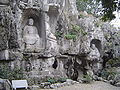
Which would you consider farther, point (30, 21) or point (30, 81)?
point (30, 21)

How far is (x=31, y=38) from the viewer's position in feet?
45.0

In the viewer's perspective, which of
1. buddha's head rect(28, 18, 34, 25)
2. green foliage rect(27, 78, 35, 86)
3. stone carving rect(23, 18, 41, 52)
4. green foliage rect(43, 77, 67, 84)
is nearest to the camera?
green foliage rect(27, 78, 35, 86)

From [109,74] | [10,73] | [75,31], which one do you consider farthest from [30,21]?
[109,74]

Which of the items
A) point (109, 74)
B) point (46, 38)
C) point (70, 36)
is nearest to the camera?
point (46, 38)

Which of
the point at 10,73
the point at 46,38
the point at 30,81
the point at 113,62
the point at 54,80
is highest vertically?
the point at 46,38

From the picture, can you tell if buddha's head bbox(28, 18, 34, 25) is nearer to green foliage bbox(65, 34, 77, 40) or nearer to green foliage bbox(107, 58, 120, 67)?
green foliage bbox(65, 34, 77, 40)

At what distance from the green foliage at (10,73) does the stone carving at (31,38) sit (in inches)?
90.1

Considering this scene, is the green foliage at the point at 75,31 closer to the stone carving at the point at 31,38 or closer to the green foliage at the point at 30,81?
the stone carving at the point at 31,38

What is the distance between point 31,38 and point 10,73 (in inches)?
152

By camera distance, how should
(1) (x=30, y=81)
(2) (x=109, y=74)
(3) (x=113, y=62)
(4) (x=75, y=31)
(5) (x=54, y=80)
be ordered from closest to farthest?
1. (1) (x=30, y=81)
2. (5) (x=54, y=80)
3. (4) (x=75, y=31)
4. (2) (x=109, y=74)
5. (3) (x=113, y=62)

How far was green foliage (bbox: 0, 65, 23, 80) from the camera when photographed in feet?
34.3

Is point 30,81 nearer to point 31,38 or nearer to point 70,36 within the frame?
point 31,38

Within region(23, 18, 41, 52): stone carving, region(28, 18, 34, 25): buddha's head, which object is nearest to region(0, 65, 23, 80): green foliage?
region(23, 18, 41, 52): stone carving

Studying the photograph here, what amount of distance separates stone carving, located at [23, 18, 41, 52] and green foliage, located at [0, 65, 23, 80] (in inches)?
90.1
